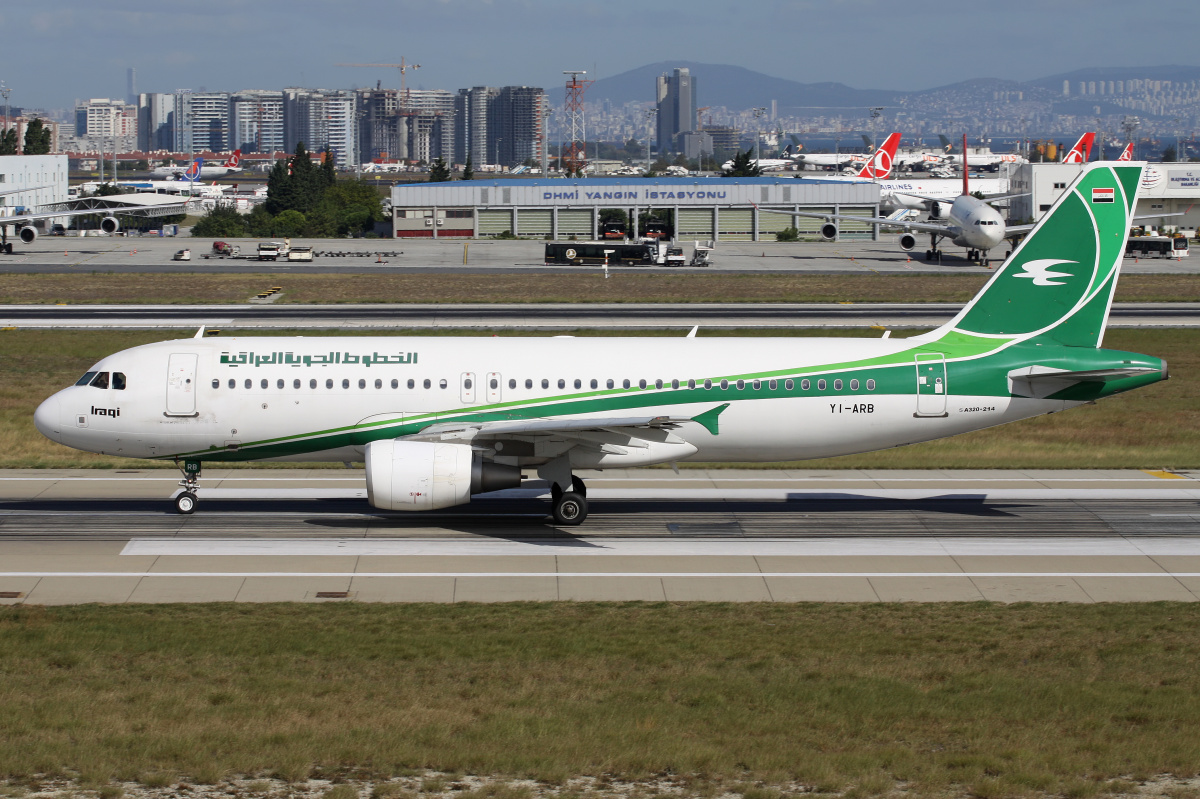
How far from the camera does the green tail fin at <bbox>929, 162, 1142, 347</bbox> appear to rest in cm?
3067

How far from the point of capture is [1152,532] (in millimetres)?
29750

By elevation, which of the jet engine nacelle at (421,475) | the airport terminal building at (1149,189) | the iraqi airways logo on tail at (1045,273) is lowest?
the jet engine nacelle at (421,475)

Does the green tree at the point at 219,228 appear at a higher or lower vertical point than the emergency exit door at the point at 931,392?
higher

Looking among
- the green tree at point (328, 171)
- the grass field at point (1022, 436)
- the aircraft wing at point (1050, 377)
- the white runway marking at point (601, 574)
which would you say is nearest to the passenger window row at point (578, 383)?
the aircraft wing at point (1050, 377)

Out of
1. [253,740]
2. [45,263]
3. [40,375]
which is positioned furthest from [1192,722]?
[45,263]

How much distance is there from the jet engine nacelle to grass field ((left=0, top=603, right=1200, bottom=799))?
5002 mm

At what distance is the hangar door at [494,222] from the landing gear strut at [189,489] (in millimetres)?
114773

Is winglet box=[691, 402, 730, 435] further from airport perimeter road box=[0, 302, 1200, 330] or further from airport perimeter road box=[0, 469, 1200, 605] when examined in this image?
airport perimeter road box=[0, 302, 1200, 330]

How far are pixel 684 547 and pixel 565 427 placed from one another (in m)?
3.98

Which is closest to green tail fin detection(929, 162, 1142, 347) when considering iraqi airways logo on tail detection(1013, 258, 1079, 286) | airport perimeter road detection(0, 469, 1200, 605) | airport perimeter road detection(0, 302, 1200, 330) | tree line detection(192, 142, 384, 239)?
iraqi airways logo on tail detection(1013, 258, 1079, 286)

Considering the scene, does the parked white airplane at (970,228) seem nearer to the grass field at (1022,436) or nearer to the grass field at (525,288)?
the grass field at (525,288)

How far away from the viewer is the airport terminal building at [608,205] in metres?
143

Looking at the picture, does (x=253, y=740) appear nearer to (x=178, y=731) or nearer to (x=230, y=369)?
(x=178, y=731)

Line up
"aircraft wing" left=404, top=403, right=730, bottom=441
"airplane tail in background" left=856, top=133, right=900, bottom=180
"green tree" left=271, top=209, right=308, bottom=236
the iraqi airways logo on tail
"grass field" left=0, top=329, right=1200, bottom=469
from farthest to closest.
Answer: "airplane tail in background" left=856, top=133, right=900, bottom=180
"green tree" left=271, top=209, right=308, bottom=236
"grass field" left=0, top=329, right=1200, bottom=469
the iraqi airways logo on tail
"aircraft wing" left=404, top=403, right=730, bottom=441
